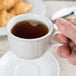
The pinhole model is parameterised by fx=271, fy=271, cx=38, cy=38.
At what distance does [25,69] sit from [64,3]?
0.84 ft

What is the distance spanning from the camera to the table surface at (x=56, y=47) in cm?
57

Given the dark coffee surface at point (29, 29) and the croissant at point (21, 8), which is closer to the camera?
the dark coffee surface at point (29, 29)

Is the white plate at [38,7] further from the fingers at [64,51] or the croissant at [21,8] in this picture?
the fingers at [64,51]

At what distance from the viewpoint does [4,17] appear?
0.63 meters

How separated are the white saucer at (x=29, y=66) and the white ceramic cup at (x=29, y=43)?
0.06 m

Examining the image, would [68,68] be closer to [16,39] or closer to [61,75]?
[61,75]

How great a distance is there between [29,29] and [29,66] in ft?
0.33

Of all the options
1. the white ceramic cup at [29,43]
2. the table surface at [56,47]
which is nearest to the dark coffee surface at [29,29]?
the white ceramic cup at [29,43]

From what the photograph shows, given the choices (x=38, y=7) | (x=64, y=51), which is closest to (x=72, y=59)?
(x=64, y=51)

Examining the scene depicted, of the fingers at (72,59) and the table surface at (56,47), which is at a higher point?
the fingers at (72,59)

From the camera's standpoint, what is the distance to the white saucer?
545mm

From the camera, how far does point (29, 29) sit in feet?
1.63

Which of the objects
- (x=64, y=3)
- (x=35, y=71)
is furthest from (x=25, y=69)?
(x=64, y=3)

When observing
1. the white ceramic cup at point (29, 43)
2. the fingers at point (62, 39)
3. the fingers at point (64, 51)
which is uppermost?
the white ceramic cup at point (29, 43)
